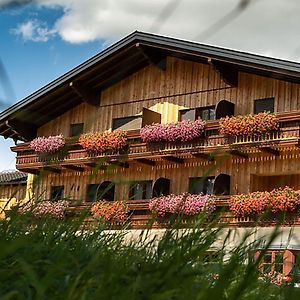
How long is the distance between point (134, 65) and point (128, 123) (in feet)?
14.6

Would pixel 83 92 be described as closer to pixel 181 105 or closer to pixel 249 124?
pixel 181 105

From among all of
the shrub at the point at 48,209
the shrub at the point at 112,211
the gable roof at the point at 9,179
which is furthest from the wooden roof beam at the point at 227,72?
the shrub at the point at 48,209

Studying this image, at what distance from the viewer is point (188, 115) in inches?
914

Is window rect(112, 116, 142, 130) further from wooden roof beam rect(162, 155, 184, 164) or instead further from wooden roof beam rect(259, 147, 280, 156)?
wooden roof beam rect(259, 147, 280, 156)

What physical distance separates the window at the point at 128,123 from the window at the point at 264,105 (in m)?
4.05

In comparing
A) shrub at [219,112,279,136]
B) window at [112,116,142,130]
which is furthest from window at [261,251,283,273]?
window at [112,116,142,130]

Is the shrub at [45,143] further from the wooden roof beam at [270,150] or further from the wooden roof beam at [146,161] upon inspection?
the wooden roof beam at [270,150]

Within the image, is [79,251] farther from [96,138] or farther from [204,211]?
[96,138]

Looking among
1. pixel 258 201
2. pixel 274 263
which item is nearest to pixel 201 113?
pixel 258 201

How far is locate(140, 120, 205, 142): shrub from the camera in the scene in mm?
21609

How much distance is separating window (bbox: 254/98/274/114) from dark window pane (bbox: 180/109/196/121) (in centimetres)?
197

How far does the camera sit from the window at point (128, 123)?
24406mm

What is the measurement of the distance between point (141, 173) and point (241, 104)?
389 centimetres

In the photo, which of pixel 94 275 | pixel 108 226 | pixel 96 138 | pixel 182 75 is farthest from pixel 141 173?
pixel 94 275
